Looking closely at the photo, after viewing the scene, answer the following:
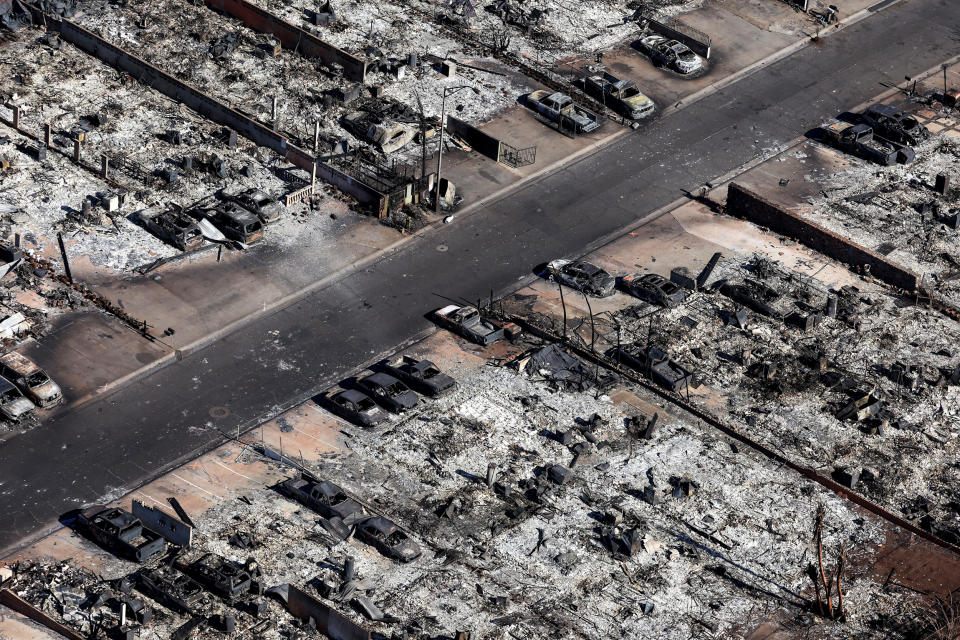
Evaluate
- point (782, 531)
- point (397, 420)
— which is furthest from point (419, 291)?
point (782, 531)

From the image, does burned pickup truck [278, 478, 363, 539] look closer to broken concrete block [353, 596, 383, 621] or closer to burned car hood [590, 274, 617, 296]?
broken concrete block [353, 596, 383, 621]

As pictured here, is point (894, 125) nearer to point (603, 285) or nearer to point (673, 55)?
point (673, 55)

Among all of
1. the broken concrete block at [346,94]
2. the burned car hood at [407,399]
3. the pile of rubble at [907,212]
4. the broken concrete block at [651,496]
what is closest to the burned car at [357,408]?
the burned car hood at [407,399]

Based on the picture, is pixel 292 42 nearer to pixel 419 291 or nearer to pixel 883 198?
pixel 419 291

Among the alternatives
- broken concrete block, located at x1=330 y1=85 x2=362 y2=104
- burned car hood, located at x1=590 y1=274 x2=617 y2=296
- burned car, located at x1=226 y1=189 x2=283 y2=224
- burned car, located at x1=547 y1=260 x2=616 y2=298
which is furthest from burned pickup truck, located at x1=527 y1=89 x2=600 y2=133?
burned car, located at x1=226 y1=189 x2=283 y2=224

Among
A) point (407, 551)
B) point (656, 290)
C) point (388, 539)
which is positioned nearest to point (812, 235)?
point (656, 290)
